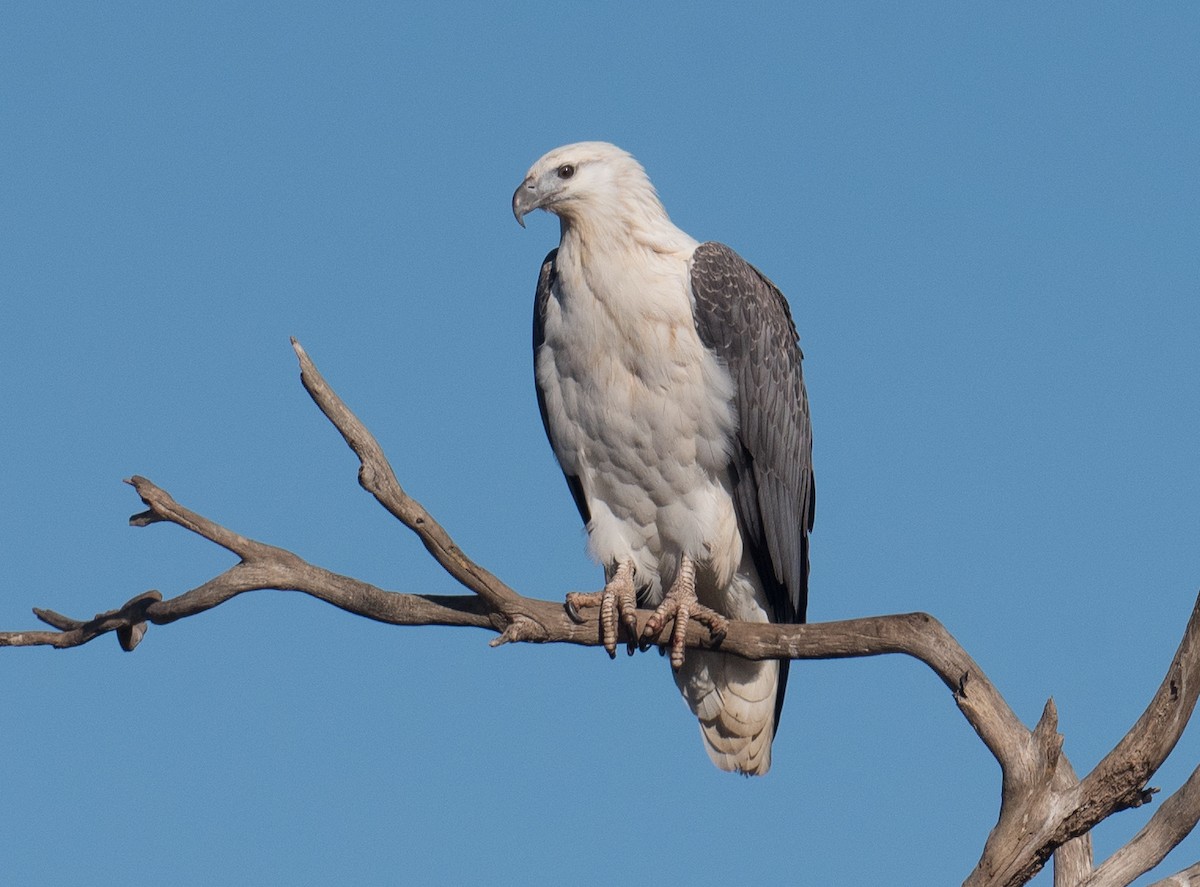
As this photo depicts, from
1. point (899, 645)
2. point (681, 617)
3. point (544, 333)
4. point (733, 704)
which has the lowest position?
point (899, 645)

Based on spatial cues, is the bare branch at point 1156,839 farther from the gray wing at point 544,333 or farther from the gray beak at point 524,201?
the gray beak at point 524,201

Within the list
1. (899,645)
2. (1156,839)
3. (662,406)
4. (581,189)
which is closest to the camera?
(1156,839)

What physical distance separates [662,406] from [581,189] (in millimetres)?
1202

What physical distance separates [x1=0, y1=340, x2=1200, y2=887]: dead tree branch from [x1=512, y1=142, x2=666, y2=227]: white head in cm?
205

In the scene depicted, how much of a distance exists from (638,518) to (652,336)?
0.99 m

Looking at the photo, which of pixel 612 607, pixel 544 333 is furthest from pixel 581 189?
pixel 612 607

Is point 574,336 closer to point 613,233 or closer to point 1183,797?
point 613,233

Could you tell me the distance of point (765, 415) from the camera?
828 centimetres

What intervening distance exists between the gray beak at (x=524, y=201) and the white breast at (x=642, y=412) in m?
0.27

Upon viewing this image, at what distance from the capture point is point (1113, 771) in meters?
5.95

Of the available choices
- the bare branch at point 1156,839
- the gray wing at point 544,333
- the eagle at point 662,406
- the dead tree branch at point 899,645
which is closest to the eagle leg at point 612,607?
the eagle at point 662,406

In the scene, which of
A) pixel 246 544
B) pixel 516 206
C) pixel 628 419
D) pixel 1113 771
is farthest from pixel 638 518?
pixel 1113 771

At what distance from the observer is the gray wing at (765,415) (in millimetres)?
8023

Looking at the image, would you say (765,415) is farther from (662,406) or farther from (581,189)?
(581,189)
